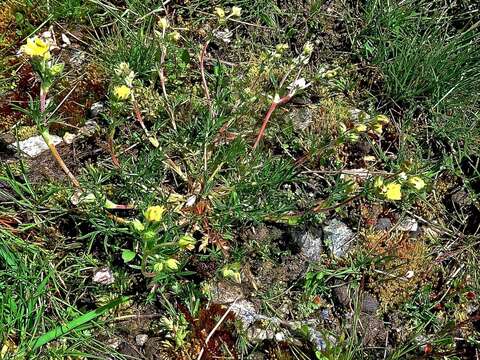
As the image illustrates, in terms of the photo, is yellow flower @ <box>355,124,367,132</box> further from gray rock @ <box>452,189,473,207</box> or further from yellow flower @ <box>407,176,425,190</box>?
gray rock @ <box>452,189,473,207</box>

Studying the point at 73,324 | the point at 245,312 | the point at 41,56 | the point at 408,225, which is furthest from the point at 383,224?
the point at 41,56

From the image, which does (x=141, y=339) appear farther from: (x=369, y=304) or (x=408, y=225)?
(x=408, y=225)

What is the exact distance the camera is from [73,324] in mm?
2016

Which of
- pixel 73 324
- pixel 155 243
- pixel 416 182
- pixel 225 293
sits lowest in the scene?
pixel 225 293

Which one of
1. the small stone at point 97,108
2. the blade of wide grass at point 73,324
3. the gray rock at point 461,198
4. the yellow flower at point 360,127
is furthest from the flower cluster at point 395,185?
the small stone at point 97,108

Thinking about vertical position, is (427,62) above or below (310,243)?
above

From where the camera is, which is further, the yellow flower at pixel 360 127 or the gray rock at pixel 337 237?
the gray rock at pixel 337 237

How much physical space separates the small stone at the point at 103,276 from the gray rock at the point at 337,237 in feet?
2.92

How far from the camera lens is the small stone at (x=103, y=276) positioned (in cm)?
215

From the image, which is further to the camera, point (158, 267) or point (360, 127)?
point (360, 127)

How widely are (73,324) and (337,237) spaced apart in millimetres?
1112

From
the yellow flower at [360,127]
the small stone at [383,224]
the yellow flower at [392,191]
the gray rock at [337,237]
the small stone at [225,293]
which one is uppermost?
the yellow flower at [360,127]

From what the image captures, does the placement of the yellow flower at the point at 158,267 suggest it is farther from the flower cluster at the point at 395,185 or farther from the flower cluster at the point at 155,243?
the flower cluster at the point at 395,185

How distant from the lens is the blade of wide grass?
1.99 m
